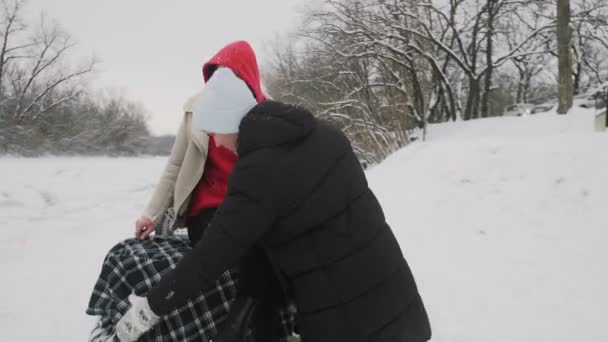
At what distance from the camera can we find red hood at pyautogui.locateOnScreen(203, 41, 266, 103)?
5.25 feet

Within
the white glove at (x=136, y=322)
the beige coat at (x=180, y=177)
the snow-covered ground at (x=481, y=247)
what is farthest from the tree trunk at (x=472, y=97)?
the white glove at (x=136, y=322)

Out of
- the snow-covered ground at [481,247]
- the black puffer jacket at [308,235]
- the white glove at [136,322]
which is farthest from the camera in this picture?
the snow-covered ground at [481,247]

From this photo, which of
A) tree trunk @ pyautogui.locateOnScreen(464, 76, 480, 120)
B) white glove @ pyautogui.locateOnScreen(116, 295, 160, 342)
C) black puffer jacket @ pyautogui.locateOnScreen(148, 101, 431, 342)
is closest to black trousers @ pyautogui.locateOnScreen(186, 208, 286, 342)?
black puffer jacket @ pyautogui.locateOnScreen(148, 101, 431, 342)

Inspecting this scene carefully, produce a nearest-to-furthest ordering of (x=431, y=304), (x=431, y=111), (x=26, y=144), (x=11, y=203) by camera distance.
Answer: (x=431, y=304)
(x=11, y=203)
(x=431, y=111)
(x=26, y=144)

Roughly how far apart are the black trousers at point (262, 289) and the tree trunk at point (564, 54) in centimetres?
1218

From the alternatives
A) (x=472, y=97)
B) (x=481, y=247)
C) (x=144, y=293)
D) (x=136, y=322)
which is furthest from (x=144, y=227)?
(x=472, y=97)

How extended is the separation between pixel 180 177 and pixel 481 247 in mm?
2680

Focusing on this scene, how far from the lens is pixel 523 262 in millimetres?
3131

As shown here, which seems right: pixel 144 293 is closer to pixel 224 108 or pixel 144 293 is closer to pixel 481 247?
pixel 224 108

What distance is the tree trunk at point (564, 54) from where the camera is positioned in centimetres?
1052

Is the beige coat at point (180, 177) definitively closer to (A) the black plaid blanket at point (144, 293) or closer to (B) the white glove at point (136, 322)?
(A) the black plaid blanket at point (144, 293)

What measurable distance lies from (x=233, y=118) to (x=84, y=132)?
29.8 m

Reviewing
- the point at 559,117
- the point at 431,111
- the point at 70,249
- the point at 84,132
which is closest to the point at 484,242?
the point at 70,249

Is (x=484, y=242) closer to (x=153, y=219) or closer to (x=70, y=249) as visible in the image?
(x=153, y=219)
